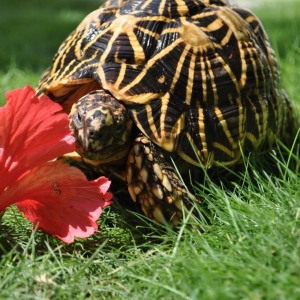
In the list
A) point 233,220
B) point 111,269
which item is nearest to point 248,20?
point 233,220

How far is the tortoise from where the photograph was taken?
231cm

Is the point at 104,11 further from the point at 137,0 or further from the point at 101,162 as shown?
the point at 101,162

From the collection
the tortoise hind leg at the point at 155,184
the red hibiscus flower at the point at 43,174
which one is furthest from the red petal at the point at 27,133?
the tortoise hind leg at the point at 155,184

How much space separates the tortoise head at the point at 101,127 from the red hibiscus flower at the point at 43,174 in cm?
12

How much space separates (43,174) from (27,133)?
18 centimetres

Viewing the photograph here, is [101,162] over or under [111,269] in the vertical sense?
over

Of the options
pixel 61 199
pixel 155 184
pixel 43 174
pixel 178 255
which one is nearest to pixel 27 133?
pixel 43 174

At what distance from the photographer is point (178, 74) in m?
2.46

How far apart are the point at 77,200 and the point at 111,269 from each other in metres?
0.31

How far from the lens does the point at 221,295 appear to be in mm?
1541

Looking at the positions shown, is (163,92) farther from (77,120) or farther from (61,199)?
(61,199)

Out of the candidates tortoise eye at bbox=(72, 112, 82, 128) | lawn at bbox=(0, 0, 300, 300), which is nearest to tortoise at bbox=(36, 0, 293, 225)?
tortoise eye at bbox=(72, 112, 82, 128)

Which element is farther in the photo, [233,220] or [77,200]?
[77,200]

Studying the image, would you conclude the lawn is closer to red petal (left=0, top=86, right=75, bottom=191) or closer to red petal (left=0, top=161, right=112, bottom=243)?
red petal (left=0, top=161, right=112, bottom=243)
